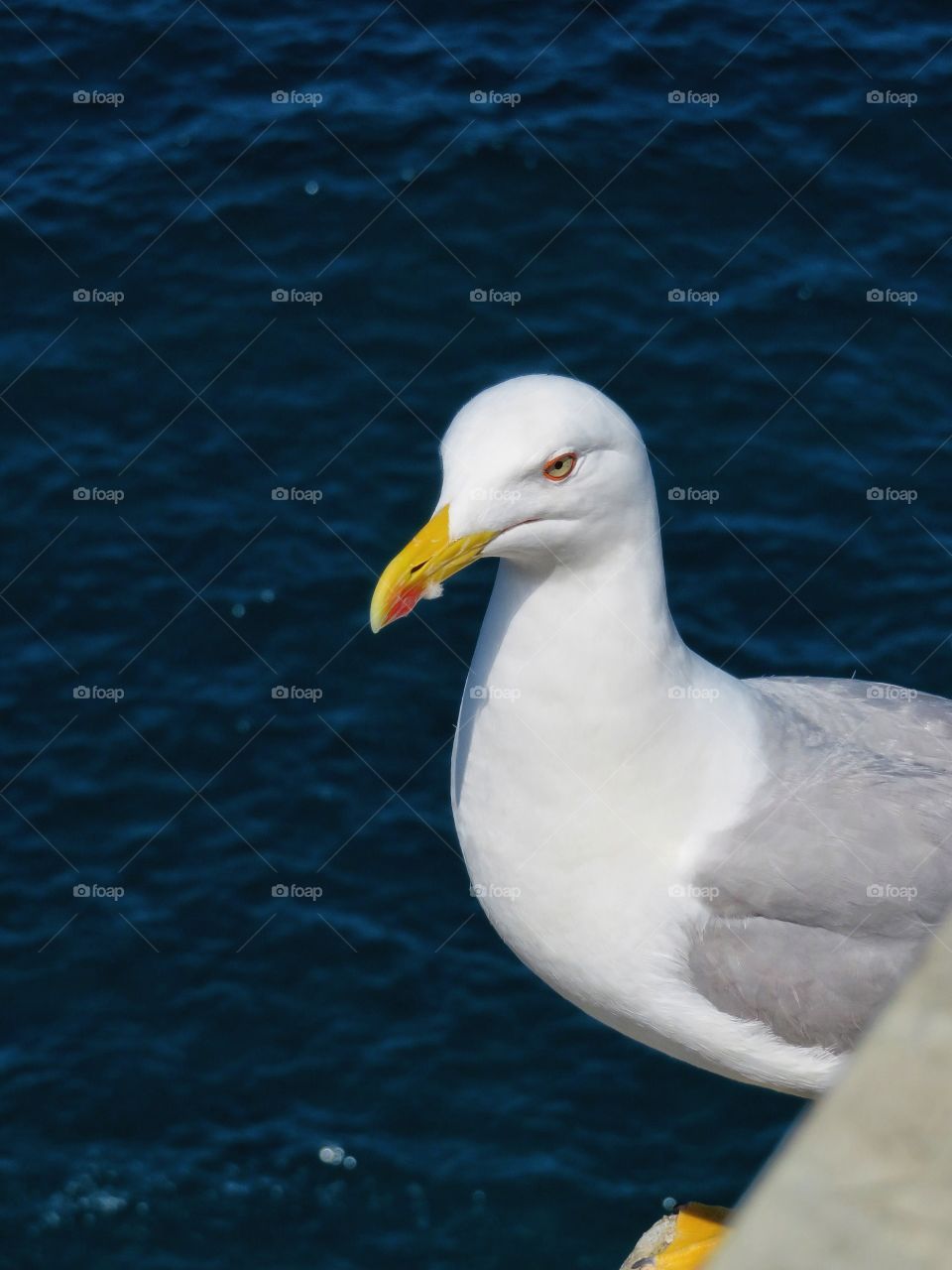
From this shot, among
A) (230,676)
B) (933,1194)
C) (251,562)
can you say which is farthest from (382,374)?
(933,1194)

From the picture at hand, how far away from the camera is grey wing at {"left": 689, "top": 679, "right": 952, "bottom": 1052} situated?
6.50 metres

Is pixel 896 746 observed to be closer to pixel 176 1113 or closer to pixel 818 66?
pixel 176 1113
